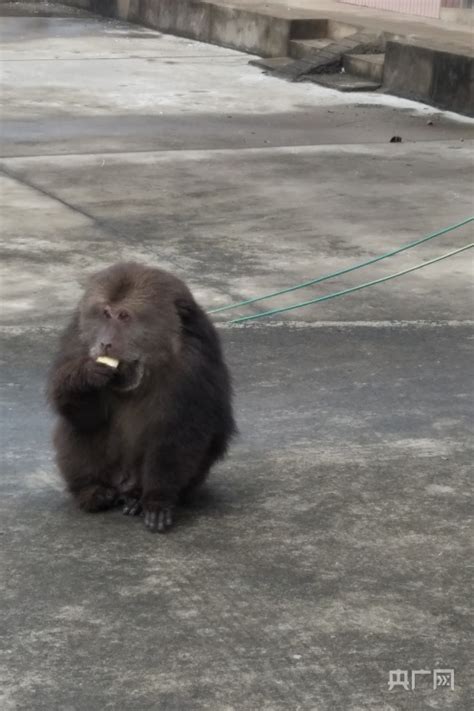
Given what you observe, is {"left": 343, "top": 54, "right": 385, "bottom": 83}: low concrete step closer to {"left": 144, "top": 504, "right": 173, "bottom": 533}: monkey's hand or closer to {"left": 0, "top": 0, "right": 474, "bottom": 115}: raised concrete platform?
{"left": 0, "top": 0, "right": 474, "bottom": 115}: raised concrete platform

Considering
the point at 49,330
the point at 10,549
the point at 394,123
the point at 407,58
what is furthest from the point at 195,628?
the point at 407,58

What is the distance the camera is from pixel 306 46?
1498 centimetres

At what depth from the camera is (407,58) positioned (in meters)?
13.2

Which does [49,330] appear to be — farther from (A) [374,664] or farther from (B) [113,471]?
(A) [374,664]

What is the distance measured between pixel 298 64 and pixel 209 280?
7819 mm

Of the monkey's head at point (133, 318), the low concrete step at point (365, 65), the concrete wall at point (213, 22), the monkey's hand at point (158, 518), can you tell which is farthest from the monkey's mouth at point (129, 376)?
the concrete wall at point (213, 22)

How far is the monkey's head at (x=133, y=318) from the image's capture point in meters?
4.05

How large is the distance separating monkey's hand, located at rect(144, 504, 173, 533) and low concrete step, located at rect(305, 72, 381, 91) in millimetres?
9873

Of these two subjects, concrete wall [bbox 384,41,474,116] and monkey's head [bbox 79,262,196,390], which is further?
concrete wall [bbox 384,41,474,116]

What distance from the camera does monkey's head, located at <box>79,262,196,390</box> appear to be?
4055mm

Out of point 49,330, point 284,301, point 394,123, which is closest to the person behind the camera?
point 49,330

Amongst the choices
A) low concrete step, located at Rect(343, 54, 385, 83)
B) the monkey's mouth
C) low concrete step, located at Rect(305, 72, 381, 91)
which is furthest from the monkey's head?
low concrete step, located at Rect(343, 54, 385, 83)

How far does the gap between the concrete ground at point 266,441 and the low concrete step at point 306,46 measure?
11.1 ft

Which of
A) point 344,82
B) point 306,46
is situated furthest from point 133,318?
point 306,46
